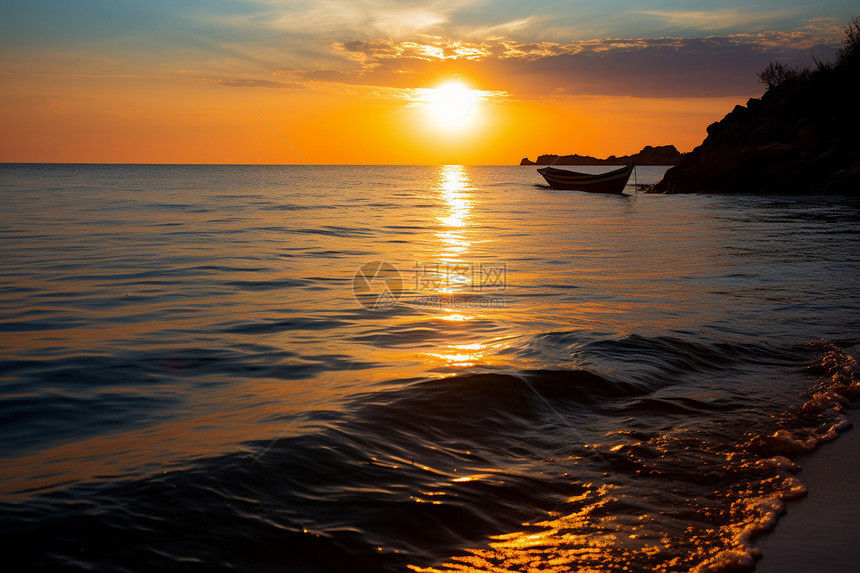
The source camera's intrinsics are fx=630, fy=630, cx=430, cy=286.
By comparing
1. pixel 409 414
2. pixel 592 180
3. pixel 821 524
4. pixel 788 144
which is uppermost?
pixel 788 144

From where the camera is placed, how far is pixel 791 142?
5166 cm

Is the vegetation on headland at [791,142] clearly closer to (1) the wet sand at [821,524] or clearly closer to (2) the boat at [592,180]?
(2) the boat at [592,180]

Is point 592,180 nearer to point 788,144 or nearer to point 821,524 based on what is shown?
point 788,144

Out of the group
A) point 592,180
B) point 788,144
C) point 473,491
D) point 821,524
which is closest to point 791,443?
point 821,524

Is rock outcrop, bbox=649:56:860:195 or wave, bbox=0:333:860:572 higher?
rock outcrop, bbox=649:56:860:195

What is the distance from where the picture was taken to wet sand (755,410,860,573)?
355 centimetres

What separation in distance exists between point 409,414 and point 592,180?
63.0m

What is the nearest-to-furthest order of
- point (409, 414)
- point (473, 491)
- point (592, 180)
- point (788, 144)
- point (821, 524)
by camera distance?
point (821, 524) → point (473, 491) → point (409, 414) → point (788, 144) → point (592, 180)

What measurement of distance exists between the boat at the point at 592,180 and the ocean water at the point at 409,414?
47710 millimetres

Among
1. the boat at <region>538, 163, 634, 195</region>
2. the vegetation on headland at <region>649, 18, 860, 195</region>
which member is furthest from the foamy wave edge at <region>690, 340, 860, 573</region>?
the boat at <region>538, 163, 634, 195</region>

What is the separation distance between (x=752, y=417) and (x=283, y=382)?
479cm

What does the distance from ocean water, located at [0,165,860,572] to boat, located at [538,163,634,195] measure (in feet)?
Answer: 157

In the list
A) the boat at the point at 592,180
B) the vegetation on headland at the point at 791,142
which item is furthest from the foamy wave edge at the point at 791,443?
the boat at the point at 592,180

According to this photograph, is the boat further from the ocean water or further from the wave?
the wave
